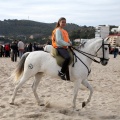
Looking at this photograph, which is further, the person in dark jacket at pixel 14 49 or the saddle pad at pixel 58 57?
the person in dark jacket at pixel 14 49

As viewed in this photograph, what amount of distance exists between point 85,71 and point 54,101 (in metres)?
1.57

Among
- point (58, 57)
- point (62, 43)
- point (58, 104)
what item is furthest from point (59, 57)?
point (58, 104)

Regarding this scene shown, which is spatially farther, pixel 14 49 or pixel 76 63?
pixel 14 49

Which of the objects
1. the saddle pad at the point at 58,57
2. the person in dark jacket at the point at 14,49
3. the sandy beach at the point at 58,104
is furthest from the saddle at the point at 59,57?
the person in dark jacket at the point at 14,49

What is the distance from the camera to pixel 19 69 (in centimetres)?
884

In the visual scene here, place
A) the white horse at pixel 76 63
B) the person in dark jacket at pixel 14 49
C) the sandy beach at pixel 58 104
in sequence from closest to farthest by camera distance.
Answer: the sandy beach at pixel 58 104, the white horse at pixel 76 63, the person in dark jacket at pixel 14 49

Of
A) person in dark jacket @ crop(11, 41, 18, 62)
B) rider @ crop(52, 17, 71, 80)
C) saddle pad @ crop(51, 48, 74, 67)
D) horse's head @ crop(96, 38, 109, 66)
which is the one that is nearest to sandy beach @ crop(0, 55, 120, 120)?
rider @ crop(52, 17, 71, 80)

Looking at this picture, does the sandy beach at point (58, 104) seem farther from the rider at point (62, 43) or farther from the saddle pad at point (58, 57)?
the saddle pad at point (58, 57)

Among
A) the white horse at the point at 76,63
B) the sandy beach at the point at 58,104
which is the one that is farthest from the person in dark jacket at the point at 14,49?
the white horse at the point at 76,63

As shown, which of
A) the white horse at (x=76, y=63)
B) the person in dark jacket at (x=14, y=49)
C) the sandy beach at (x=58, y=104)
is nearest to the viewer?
the sandy beach at (x=58, y=104)

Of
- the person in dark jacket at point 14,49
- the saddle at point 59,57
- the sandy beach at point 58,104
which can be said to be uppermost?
the saddle at point 59,57

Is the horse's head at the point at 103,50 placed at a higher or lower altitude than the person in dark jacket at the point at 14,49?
higher

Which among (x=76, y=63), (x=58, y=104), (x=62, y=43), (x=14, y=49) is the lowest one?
(x=58, y=104)

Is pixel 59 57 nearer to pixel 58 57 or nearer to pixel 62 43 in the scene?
pixel 58 57
